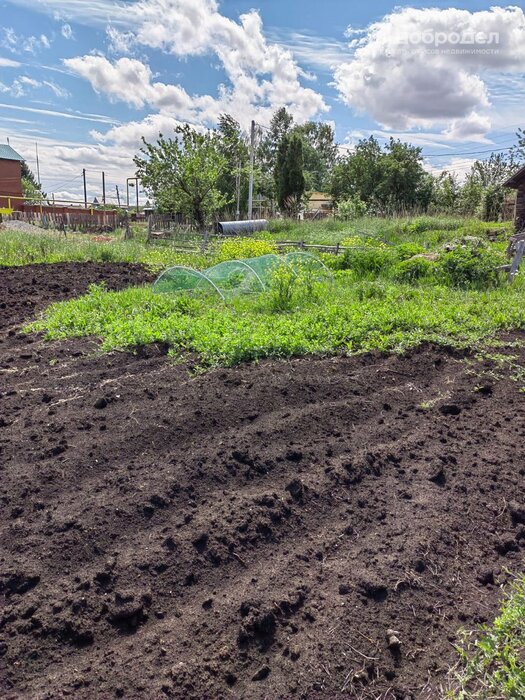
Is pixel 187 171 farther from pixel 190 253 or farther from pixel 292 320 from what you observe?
pixel 292 320

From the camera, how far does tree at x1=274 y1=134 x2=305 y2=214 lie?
112 ft

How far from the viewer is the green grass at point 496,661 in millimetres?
1876

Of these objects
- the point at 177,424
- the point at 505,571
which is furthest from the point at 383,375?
the point at 505,571

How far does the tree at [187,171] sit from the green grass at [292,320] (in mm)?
14166

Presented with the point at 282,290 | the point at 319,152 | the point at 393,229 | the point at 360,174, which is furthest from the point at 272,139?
the point at 282,290

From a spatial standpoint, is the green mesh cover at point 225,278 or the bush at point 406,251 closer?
the green mesh cover at point 225,278

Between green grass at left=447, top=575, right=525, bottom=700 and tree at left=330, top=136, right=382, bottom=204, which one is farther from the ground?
tree at left=330, top=136, right=382, bottom=204

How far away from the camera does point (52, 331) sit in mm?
6812

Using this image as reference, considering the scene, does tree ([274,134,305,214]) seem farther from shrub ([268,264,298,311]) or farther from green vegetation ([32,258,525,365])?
shrub ([268,264,298,311])

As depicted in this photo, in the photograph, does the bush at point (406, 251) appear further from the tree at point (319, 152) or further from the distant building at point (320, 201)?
the tree at point (319, 152)

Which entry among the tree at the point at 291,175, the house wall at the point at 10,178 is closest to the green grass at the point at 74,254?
the tree at the point at 291,175

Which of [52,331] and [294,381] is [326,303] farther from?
[52,331]

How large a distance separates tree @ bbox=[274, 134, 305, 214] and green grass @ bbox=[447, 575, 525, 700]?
1326 inches

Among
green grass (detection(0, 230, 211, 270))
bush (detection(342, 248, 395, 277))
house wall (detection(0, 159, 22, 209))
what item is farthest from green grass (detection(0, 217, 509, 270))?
house wall (detection(0, 159, 22, 209))
